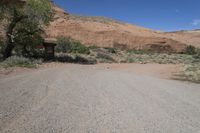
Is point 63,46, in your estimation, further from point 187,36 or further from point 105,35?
point 187,36

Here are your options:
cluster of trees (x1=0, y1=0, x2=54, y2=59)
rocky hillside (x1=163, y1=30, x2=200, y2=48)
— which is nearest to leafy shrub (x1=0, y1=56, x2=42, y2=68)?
cluster of trees (x1=0, y1=0, x2=54, y2=59)

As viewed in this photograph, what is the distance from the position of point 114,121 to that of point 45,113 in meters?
1.60

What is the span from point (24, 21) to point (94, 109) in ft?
57.9

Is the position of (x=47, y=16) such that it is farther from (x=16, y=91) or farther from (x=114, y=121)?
(x=114, y=121)

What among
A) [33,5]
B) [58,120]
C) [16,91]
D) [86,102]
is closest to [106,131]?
[58,120]

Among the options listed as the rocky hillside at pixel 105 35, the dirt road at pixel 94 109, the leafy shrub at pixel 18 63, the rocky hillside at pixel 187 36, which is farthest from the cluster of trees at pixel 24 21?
the rocky hillside at pixel 187 36

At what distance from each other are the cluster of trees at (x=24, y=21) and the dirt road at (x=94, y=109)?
1240 centimetres

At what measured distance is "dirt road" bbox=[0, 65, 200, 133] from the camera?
6562 mm

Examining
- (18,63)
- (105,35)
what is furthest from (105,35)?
(18,63)

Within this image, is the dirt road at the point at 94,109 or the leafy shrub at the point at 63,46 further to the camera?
the leafy shrub at the point at 63,46

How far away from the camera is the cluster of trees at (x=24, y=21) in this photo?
2342 centimetres

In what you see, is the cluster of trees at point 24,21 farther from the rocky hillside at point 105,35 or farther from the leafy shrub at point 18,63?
the rocky hillside at point 105,35

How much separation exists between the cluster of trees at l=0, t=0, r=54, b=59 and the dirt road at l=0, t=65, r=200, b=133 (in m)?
12.4

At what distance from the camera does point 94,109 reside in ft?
26.8
